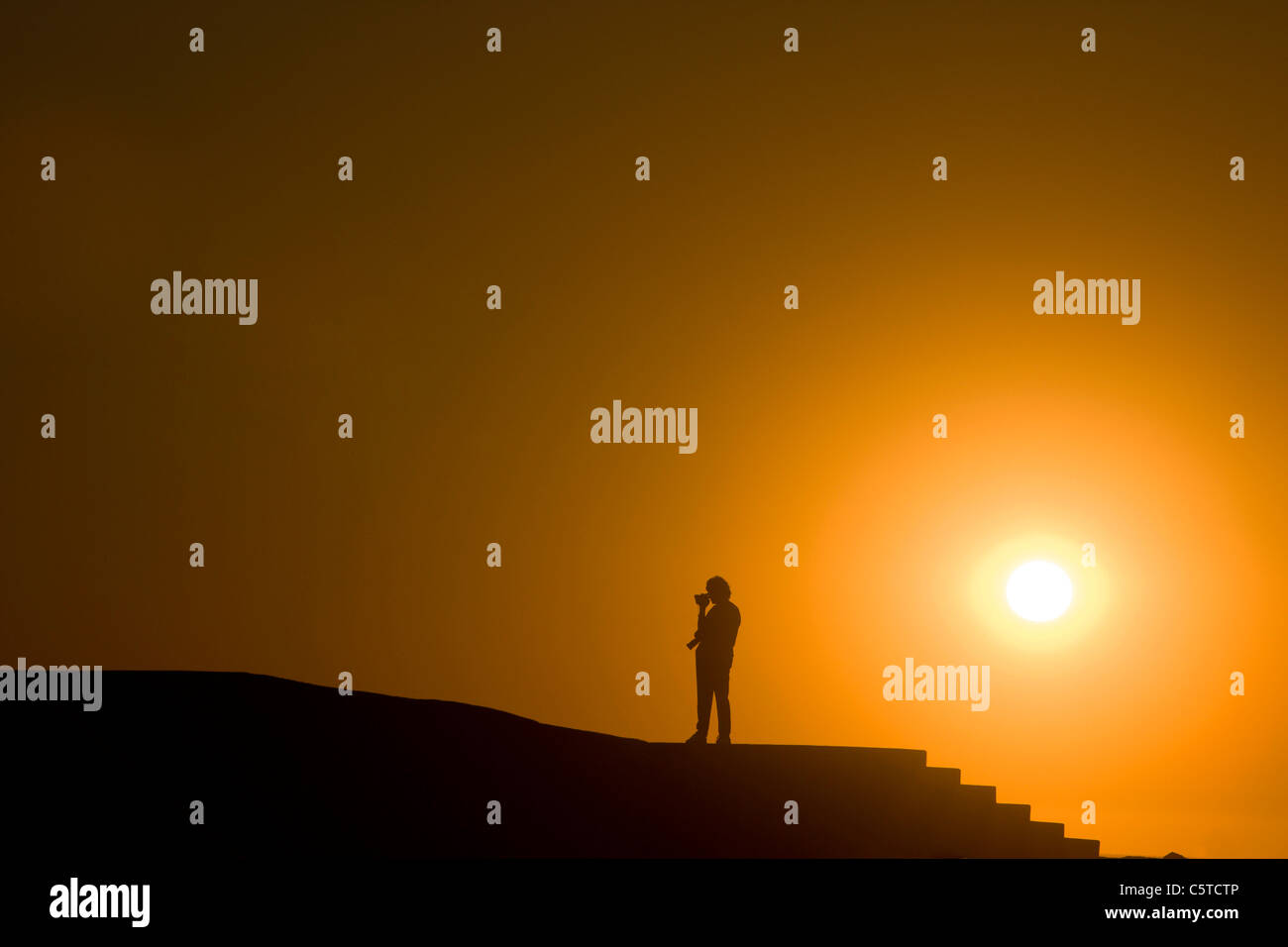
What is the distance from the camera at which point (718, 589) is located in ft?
63.5

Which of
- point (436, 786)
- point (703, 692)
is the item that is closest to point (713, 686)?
point (703, 692)

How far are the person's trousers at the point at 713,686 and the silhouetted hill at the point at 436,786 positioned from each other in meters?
0.51

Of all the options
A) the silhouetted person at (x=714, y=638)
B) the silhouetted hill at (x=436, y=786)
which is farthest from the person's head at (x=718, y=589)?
the silhouetted hill at (x=436, y=786)

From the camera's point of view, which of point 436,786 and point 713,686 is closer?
point 436,786

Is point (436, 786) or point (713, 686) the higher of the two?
point (713, 686)

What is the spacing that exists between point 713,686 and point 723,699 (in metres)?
0.26

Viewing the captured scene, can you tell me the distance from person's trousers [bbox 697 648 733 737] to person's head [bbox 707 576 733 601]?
75 cm

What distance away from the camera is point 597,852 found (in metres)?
18.4

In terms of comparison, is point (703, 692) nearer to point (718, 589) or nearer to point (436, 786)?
point (718, 589)

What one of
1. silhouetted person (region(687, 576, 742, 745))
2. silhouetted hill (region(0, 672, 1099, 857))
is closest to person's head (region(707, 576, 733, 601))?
silhouetted person (region(687, 576, 742, 745))

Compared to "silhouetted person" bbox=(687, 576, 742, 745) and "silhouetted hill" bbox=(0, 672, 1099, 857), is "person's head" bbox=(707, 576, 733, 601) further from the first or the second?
"silhouetted hill" bbox=(0, 672, 1099, 857)
